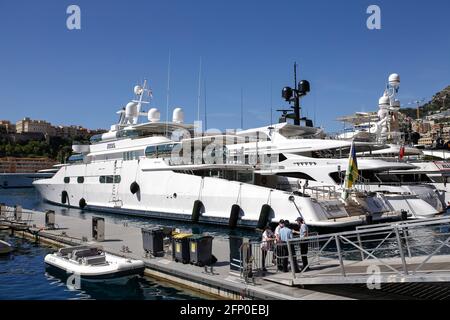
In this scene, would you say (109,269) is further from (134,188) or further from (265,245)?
(134,188)

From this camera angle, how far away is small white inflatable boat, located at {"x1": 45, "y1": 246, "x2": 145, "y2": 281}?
12648 millimetres

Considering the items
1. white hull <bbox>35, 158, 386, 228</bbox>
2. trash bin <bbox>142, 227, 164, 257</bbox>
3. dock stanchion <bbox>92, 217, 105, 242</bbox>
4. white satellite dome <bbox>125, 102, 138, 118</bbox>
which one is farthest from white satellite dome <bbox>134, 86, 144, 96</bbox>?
trash bin <bbox>142, 227, 164, 257</bbox>

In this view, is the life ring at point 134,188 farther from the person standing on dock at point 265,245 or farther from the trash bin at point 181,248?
the person standing on dock at point 265,245

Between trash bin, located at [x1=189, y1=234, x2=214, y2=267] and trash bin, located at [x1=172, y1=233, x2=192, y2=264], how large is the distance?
247 millimetres

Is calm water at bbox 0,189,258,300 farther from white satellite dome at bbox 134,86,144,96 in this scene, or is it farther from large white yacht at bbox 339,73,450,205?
white satellite dome at bbox 134,86,144,96

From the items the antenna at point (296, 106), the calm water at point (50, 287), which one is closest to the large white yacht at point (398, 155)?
the antenna at point (296, 106)

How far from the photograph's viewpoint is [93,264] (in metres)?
13.4

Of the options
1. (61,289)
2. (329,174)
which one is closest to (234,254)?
(61,289)

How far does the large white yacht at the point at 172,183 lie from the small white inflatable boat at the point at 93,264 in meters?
10.7

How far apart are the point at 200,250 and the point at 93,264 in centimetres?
363

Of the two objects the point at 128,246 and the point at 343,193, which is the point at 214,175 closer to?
the point at 343,193

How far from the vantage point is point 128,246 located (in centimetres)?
1628
